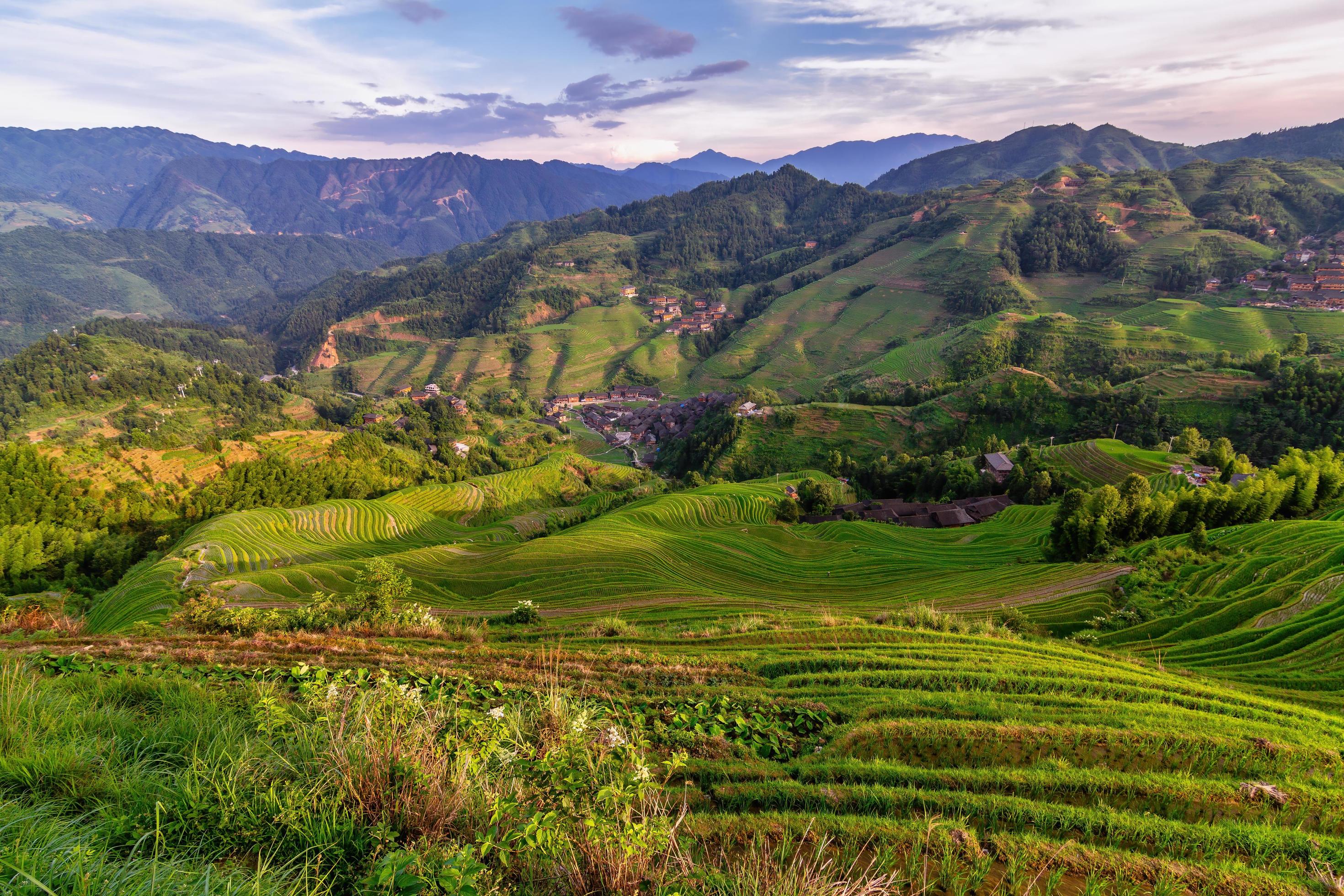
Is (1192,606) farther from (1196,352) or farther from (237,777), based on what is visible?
(1196,352)

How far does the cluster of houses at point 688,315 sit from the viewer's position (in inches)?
6860

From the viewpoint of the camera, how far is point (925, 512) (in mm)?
46812

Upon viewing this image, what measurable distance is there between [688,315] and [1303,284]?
14405 centimetres

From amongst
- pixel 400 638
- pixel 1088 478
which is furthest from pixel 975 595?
pixel 1088 478

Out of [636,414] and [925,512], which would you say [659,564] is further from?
[636,414]

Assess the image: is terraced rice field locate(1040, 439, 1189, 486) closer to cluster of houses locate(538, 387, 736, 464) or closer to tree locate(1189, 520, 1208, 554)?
tree locate(1189, 520, 1208, 554)

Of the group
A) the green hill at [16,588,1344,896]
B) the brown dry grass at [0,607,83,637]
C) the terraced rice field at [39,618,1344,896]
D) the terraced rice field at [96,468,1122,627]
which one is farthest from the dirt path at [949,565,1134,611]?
the brown dry grass at [0,607,83,637]

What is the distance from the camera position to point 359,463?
7069 cm

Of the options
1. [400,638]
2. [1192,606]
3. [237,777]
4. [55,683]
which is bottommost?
[1192,606]

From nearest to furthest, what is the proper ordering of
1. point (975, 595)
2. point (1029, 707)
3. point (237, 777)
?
point (237, 777) < point (1029, 707) < point (975, 595)

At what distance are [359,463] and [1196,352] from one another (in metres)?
123

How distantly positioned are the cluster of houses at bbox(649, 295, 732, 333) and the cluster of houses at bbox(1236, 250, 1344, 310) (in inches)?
4693

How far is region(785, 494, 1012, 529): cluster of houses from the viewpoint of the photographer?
44.3 meters

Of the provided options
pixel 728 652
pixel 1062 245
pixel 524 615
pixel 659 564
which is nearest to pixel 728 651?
pixel 728 652
